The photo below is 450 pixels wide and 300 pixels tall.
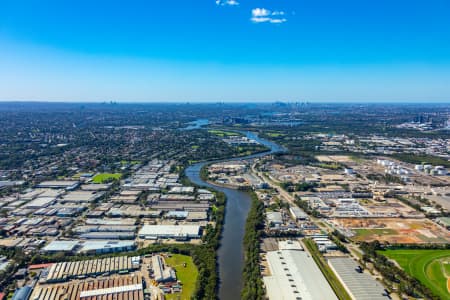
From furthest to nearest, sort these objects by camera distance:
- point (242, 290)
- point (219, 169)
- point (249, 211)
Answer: point (219, 169) < point (249, 211) < point (242, 290)

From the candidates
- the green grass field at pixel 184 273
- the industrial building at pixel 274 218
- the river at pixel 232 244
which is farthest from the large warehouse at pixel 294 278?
the industrial building at pixel 274 218

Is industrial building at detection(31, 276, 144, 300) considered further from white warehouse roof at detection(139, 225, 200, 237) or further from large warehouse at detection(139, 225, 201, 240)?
white warehouse roof at detection(139, 225, 200, 237)

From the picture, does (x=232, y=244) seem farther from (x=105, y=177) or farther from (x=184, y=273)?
(x=105, y=177)

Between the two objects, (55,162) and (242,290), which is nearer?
(242,290)

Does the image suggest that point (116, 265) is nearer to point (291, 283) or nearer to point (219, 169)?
point (291, 283)

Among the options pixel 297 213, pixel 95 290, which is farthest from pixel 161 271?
pixel 297 213

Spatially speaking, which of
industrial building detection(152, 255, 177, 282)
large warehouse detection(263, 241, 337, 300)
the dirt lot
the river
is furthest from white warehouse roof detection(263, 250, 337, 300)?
the dirt lot

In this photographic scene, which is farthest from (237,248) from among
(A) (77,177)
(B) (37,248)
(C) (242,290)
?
(A) (77,177)

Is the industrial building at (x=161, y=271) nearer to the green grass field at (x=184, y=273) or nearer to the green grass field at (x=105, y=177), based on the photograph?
the green grass field at (x=184, y=273)
